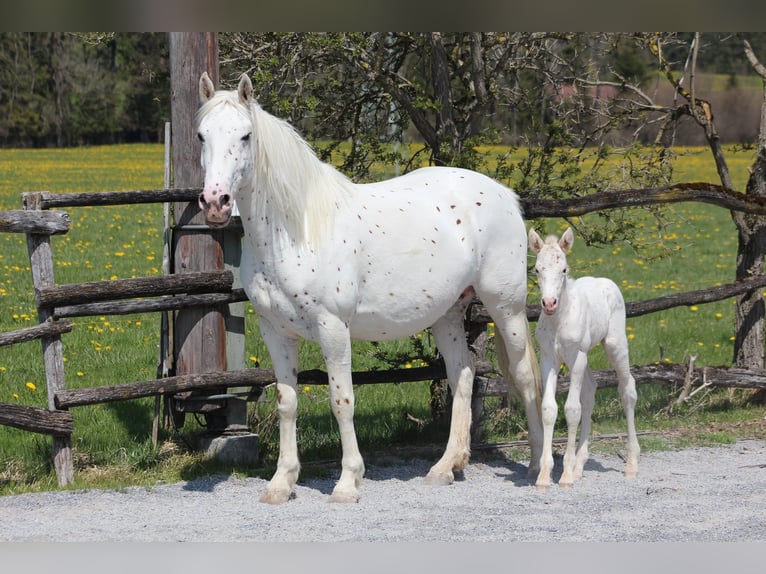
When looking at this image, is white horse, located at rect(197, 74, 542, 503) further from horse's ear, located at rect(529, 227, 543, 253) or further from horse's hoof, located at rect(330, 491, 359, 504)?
horse's ear, located at rect(529, 227, 543, 253)

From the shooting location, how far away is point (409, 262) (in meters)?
5.29

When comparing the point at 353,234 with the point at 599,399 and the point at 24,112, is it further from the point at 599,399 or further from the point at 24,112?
the point at 24,112

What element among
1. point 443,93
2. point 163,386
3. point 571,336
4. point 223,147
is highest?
point 443,93

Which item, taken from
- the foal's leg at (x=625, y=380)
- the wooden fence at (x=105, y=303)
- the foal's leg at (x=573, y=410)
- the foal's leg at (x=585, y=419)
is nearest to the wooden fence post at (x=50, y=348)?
the wooden fence at (x=105, y=303)

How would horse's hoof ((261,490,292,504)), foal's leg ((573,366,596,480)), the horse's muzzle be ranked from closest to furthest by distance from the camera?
the horse's muzzle, horse's hoof ((261,490,292,504)), foal's leg ((573,366,596,480))

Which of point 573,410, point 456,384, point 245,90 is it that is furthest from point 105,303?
point 573,410

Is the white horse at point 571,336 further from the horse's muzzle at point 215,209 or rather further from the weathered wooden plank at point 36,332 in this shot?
the weathered wooden plank at point 36,332

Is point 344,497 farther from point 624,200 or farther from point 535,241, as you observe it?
point 624,200

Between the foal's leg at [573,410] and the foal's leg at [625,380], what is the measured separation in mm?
325

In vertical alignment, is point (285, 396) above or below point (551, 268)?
below

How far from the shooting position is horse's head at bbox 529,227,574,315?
4.96m

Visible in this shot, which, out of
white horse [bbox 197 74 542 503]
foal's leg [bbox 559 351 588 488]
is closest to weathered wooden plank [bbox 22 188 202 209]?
white horse [bbox 197 74 542 503]

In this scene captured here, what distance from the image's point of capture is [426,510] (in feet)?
16.1

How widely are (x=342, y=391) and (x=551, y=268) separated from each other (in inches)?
51.2
